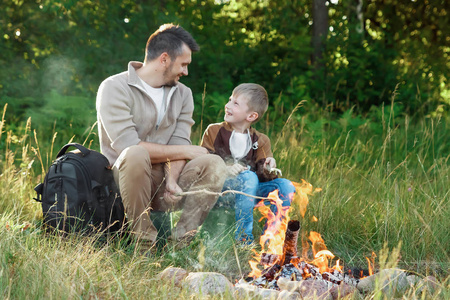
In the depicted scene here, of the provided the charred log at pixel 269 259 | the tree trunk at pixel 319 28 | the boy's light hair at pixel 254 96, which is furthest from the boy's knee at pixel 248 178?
the tree trunk at pixel 319 28

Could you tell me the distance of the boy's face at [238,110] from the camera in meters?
4.25

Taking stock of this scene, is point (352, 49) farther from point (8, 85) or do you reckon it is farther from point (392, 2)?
point (8, 85)

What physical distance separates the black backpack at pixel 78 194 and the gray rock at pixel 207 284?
0.76 m

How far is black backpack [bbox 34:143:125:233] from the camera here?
12.1ft

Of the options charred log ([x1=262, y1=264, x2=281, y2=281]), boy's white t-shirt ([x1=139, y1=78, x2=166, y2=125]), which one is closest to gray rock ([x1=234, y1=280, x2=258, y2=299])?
charred log ([x1=262, y1=264, x2=281, y2=281])

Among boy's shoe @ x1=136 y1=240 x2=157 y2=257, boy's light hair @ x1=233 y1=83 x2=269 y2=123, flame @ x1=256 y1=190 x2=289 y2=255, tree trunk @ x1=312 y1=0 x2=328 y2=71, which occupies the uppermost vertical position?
tree trunk @ x1=312 y1=0 x2=328 y2=71

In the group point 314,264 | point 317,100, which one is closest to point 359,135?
point 317,100

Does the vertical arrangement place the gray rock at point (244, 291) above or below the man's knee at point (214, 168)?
below

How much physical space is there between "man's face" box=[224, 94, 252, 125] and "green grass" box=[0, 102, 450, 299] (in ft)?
2.28

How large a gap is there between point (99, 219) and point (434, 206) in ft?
8.23

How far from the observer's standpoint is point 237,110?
4250 mm

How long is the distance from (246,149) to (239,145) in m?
0.06

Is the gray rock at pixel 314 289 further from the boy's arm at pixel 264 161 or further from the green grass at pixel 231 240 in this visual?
the boy's arm at pixel 264 161

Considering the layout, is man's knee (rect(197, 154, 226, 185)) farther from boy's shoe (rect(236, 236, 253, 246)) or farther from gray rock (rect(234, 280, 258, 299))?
gray rock (rect(234, 280, 258, 299))
